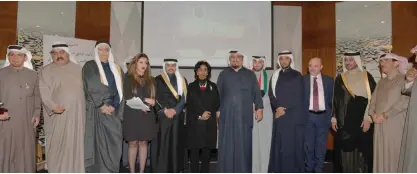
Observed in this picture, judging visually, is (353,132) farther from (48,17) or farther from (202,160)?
(48,17)

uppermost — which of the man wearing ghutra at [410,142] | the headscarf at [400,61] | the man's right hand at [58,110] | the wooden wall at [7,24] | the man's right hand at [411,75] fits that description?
the wooden wall at [7,24]

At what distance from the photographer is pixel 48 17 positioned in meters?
6.39

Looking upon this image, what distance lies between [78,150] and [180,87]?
4.69 feet

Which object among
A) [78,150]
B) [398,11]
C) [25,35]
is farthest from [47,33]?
[398,11]

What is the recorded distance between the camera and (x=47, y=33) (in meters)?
6.34

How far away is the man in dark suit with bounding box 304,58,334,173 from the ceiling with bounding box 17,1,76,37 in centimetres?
435

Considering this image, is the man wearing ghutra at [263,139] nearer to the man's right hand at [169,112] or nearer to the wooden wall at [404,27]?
the man's right hand at [169,112]

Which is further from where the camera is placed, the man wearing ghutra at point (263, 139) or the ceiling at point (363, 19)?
the ceiling at point (363, 19)

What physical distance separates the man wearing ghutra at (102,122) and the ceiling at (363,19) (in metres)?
4.48

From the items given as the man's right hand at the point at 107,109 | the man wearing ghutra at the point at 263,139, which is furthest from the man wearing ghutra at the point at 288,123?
the man's right hand at the point at 107,109

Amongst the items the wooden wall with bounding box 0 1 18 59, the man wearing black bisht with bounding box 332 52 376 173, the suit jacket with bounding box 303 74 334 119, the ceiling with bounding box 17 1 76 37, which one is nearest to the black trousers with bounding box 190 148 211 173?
the suit jacket with bounding box 303 74 334 119

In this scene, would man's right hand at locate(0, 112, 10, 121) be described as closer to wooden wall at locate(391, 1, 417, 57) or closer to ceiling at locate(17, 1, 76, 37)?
ceiling at locate(17, 1, 76, 37)

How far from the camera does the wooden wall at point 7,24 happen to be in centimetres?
593

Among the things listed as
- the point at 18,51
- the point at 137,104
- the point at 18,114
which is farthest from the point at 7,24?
the point at 137,104
